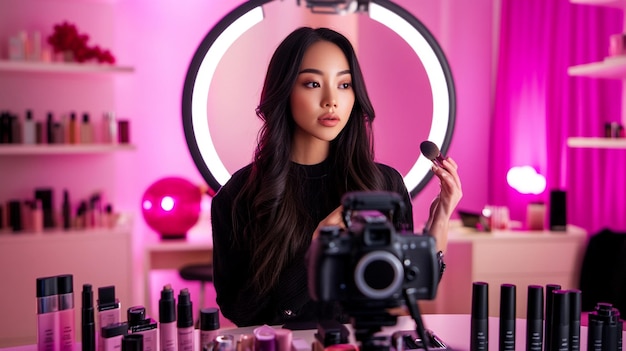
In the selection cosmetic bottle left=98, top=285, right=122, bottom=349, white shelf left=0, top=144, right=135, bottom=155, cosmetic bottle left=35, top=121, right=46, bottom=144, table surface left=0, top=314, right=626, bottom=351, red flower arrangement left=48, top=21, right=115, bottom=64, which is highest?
red flower arrangement left=48, top=21, right=115, bottom=64

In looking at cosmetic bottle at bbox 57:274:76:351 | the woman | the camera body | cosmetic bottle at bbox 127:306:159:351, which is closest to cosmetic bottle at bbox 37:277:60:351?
cosmetic bottle at bbox 57:274:76:351

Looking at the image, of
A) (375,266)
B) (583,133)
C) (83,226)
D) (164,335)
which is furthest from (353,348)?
(583,133)

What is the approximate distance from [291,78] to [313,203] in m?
0.28

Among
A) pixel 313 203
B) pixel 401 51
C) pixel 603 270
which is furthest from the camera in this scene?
pixel 603 270

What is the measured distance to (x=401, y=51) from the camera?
4.77ft

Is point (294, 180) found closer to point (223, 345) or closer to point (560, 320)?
point (223, 345)

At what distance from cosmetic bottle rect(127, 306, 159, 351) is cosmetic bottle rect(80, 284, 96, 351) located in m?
0.07

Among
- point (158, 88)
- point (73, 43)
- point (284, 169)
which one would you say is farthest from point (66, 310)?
point (158, 88)

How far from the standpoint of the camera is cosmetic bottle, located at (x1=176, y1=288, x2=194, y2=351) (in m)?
0.99

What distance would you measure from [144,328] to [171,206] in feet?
5.39

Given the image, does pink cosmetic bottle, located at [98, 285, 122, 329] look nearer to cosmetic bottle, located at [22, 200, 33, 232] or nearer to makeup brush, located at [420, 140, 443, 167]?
makeup brush, located at [420, 140, 443, 167]

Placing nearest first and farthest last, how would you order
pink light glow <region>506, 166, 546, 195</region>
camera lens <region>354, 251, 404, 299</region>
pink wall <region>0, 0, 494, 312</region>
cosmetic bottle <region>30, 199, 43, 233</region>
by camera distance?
camera lens <region>354, 251, 404, 299</region>, cosmetic bottle <region>30, 199, 43, 233</region>, pink wall <region>0, 0, 494, 312</region>, pink light glow <region>506, 166, 546, 195</region>

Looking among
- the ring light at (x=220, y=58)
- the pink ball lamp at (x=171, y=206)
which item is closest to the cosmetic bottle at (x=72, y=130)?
the pink ball lamp at (x=171, y=206)

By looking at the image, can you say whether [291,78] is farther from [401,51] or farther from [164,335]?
[164,335]
